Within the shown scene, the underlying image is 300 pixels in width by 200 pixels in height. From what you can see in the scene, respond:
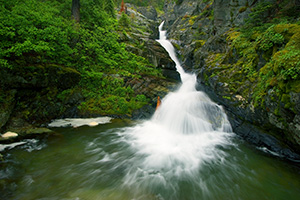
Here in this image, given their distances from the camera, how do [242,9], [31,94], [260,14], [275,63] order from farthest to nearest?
[242,9], [260,14], [31,94], [275,63]

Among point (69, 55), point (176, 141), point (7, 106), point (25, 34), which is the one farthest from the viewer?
point (69, 55)

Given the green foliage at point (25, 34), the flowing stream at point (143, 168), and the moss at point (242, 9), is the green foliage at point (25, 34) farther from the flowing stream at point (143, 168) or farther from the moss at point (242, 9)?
the moss at point (242, 9)

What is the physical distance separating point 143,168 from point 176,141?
9.20 ft

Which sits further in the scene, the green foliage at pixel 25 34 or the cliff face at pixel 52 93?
the cliff face at pixel 52 93

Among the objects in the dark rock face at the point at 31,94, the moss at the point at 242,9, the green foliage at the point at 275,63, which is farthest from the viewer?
the moss at the point at 242,9

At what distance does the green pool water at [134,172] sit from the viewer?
3.73m

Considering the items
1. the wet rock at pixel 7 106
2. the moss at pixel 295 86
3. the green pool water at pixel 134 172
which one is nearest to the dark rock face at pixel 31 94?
the wet rock at pixel 7 106

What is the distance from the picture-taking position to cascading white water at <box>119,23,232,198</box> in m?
4.63

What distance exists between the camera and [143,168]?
4.98 meters

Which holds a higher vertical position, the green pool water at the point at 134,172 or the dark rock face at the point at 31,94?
the dark rock face at the point at 31,94

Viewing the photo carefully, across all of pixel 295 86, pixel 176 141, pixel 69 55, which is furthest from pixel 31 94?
pixel 295 86

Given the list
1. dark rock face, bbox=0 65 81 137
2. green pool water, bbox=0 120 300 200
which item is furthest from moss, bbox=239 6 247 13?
dark rock face, bbox=0 65 81 137

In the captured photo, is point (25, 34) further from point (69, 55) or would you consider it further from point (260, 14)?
point (260, 14)

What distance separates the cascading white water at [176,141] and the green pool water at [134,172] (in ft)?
0.14
